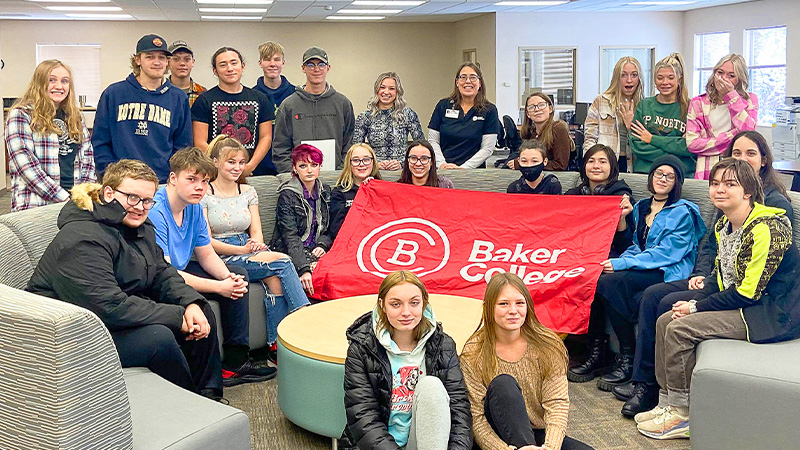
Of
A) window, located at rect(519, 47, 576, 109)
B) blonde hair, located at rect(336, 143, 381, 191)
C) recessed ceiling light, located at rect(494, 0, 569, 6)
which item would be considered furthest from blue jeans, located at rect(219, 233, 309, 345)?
window, located at rect(519, 47, 576, 109)

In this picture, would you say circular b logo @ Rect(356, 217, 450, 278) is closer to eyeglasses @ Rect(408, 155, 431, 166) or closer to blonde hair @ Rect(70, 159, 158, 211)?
eyeglasses @ Rect(408, 155, 431, 166)

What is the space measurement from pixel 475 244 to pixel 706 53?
12.2m

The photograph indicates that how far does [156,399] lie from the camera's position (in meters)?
2.61

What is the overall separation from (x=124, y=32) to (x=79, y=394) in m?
16.0

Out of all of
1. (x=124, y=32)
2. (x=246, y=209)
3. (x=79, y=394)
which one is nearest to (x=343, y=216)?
(x=246, y=209)

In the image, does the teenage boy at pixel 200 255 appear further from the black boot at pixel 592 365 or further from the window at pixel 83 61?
the window at pixel 83 61

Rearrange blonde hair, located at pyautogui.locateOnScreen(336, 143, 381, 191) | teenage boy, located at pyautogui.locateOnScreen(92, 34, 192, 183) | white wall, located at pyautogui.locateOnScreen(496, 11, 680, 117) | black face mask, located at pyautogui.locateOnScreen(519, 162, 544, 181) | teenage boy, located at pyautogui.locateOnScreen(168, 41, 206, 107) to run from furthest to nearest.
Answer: white wall, located at pyautogui.locateOnScreen(496, 11, 680, 117) → teenage boy, located at pyautogui.locateOnScreen(168, 41, 206, 107) → blonde hair, located at pyautogui.locateOnScreen(336, 143, 381, 191) → black face mask, located at pyautogui.locateOnScreen(519, 162, 544, 181) → teenage boy, located at pyautogui.locateOnScreen(92, 34, 192, 183)

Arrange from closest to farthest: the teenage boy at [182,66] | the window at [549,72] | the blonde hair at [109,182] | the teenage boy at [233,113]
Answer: the blonde hair at [109,182] → the teenage boy at [233,113] → the teenage boy at [182,66] → the window at [549,72]

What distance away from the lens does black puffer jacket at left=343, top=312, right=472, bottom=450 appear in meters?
2.65

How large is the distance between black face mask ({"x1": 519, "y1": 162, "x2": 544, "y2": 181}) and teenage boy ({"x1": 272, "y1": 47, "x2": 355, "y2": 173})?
4.32 ft

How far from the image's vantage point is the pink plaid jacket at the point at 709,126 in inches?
185

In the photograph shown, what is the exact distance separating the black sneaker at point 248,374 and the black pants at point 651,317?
1779 millimetres

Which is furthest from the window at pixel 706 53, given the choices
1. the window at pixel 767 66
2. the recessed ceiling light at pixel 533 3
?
the recessed ceiling light at pixel 533 3

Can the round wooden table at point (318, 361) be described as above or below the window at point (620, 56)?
below
